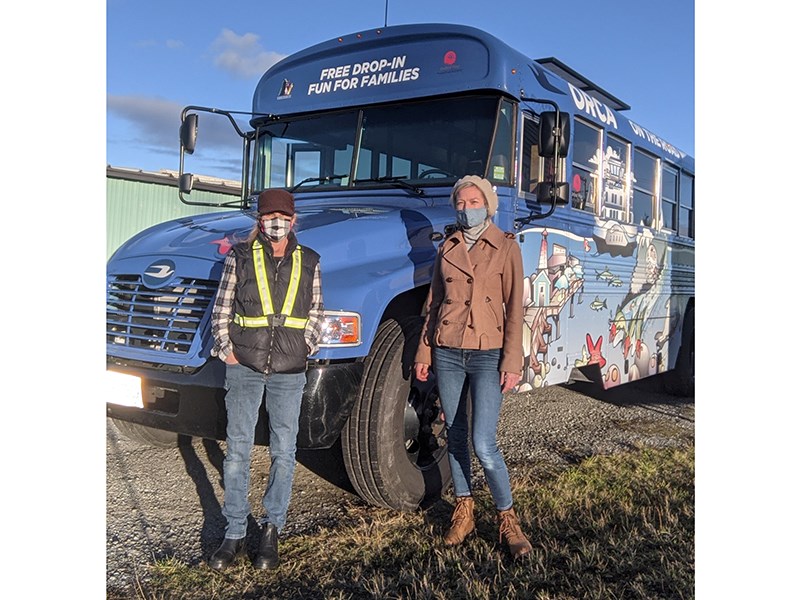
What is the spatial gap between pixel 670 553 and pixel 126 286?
3.09 metres

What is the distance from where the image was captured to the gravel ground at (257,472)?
11.8 feet

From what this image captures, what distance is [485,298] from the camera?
11.4 feet

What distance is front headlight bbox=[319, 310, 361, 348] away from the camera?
3461 millimetres

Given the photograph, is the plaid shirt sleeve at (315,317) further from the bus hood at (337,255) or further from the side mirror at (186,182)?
the side mirror at (186,182)

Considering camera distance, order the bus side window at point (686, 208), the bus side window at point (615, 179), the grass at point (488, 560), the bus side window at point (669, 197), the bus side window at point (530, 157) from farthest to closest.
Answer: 1. the bus side window at point (686, 208)
2. the bus side window at point (669, 197)
3. the bus side window at point (615, 179)
4. the bus side window at point (530, 157)
5. the grass at point (488, 560)

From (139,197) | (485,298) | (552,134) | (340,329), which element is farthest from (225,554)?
(139,197)

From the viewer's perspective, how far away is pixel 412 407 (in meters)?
4.11

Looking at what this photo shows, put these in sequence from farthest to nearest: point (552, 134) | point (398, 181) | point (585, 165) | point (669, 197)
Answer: point (669, 197), point (585, 165), point (398, 181), point (552, 134)

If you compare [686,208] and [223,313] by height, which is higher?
[686,208]

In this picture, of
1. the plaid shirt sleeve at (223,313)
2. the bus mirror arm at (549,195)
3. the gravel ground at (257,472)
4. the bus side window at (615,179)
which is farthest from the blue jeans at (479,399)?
the bus side window at (615,179)

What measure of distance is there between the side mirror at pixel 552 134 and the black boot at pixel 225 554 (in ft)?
8.92

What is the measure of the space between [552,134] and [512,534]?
227cm

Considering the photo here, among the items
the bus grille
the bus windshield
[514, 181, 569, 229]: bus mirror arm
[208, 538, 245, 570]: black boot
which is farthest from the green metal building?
[208, 538, 245, 570]: black boot

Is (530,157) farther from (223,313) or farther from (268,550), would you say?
(268,550)
